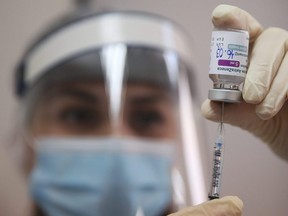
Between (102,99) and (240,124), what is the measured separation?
1.86 ft

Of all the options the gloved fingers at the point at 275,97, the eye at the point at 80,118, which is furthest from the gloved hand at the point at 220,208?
the eye at the point at 80,118

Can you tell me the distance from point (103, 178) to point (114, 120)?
0.21m

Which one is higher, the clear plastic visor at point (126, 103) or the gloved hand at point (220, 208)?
the clear plastic visor at point (126, 103)

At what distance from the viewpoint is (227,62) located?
2.34 ft

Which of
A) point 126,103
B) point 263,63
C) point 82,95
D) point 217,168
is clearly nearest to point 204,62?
point 126,103

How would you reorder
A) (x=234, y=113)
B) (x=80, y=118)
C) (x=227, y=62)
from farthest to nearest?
(x=80, y=118), (x=234, y=113), (x=227, y=62)

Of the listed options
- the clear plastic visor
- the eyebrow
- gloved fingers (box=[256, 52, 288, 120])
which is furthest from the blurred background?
the eyebrow

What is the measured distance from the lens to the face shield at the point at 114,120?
126cm

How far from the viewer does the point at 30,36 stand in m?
1.69

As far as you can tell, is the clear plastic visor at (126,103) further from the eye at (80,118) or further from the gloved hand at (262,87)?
the gloved hand at (262,87)

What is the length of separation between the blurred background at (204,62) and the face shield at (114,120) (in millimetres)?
100

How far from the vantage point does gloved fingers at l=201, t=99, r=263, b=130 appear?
0.83 meters

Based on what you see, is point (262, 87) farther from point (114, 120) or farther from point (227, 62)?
point (114, 120)

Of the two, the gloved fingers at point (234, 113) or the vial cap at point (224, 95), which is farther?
the gloved fingers at point (234, 113)
